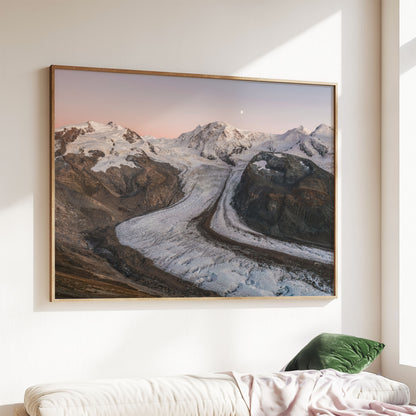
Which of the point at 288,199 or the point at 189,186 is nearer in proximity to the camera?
the point at 189,186

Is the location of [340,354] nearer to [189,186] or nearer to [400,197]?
[400,197]

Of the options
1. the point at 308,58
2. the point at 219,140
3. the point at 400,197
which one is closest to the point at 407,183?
the point at 400,197

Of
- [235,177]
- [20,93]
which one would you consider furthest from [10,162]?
[235,177]

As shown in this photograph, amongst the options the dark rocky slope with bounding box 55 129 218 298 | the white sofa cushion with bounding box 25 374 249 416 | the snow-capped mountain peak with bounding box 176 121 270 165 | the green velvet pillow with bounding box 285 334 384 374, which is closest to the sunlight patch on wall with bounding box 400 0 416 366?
the green velvet pillow with bounding box 285 334 384 374

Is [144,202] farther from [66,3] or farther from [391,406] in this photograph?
[391,406]

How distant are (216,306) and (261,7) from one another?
1.62m

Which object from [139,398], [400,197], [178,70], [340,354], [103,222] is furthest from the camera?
[400,197]

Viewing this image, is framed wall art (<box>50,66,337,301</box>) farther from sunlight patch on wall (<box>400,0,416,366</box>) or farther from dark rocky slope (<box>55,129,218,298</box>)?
sunlight patch on wall (<box>400,0,416,366</box>)

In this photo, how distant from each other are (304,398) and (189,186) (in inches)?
50.5

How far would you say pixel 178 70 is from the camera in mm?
3391

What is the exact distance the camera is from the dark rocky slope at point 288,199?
346 centimetres

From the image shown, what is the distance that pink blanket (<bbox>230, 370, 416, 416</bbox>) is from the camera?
8.32 ft

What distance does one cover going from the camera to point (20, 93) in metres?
3.18

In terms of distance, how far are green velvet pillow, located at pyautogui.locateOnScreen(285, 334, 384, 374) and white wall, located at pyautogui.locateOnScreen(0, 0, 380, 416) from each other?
354 mm
